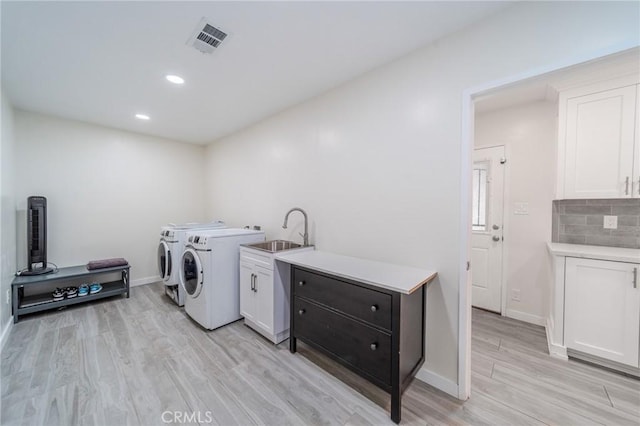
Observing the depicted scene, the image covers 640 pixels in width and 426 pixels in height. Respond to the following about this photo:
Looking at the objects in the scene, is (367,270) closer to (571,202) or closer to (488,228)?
(488,228)

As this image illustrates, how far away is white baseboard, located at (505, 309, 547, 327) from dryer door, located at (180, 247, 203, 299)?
358 centimetres

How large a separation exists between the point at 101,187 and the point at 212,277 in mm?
2652

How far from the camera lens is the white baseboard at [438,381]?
5.61 feet

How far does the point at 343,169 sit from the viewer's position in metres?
2.38

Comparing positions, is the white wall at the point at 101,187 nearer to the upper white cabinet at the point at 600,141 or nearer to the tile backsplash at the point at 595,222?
the upper white cabinet at the point at 600,141

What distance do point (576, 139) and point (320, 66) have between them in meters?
2.46

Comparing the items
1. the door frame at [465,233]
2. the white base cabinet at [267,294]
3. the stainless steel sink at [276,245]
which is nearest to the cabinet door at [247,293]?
the white base cabinet at [267,294]

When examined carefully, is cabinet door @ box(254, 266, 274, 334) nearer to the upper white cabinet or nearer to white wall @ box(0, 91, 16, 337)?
white wall @ box(0, 91, 16, 337)

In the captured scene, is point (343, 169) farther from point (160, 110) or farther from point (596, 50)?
point (160, 110)

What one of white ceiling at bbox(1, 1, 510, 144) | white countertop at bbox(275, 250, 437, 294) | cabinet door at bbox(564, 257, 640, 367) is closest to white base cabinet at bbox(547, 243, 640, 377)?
cabinet door at bbox(564, 257, 640, 367)

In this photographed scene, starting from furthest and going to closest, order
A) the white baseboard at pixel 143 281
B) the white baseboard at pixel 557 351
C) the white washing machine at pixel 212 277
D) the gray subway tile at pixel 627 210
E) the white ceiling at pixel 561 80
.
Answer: the white baseboard at pixel 143 281
the white washing machine at pixel 212 277
the gray subway tile at pixel 627 210
the white baseboard at pixel 557 351
the white ceiling at pixel 561 80

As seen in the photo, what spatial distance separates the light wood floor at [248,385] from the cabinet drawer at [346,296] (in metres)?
0.59

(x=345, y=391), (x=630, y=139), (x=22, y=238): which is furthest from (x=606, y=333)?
(x=22, y=238)

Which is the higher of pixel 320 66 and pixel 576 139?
pixel 320 66
